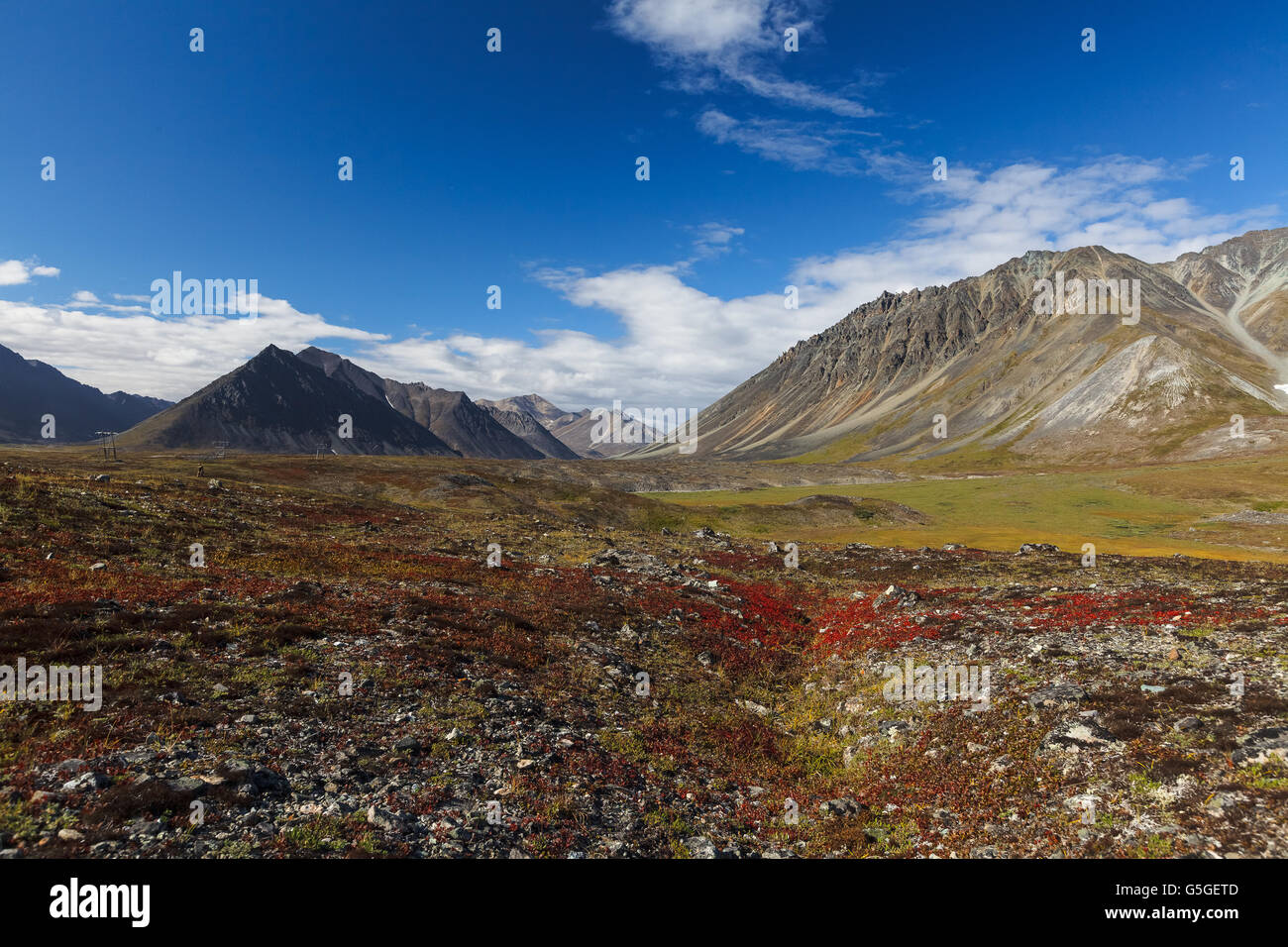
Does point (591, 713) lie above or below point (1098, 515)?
below

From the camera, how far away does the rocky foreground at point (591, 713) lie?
11.1 metres

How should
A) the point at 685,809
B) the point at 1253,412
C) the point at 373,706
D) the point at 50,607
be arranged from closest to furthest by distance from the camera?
the point at 685,809 → the point at 373,706 → the point at 50,607 → the point at 1253,412

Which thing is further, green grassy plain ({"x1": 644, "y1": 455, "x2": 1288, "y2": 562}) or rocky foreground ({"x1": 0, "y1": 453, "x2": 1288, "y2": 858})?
green grassy plain ({"x1": 644, "y1": 455, "x2": 1288, "y2": 562})

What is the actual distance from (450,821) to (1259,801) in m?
16.2

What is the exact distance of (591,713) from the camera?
61.9 ft

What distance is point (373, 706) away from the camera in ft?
53.6

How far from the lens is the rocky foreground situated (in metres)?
11.1

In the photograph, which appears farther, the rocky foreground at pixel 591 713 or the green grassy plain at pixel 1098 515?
the green grassy plain at pixel 1098 515

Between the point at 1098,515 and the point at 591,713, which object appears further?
the point at 1098,515

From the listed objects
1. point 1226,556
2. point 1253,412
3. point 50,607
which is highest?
point 1253,412
